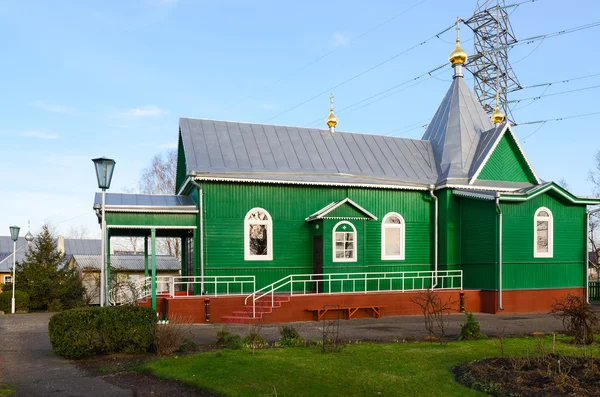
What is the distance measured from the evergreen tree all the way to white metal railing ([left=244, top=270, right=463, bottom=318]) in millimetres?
15441

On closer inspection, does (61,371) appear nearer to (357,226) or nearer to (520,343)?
(520,343)

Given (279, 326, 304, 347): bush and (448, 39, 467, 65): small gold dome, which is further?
(448, 39, 467, 65): small gold dome

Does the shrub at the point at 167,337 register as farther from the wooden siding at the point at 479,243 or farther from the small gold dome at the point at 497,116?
the small gold dome at the point at 497,116

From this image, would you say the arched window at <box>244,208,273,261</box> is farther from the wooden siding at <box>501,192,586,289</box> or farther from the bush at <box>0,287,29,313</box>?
the bush at <box>0,287,29,313</box>

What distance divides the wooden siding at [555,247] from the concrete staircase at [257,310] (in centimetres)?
810

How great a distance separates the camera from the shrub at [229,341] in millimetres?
11712

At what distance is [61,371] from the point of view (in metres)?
10.3

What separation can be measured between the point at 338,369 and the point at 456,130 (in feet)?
55.0

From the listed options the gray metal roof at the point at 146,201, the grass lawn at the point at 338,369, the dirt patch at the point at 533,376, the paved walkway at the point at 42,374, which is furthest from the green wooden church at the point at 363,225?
the dirt patch at the point at 533,376

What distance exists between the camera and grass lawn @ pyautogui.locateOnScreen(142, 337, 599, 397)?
8.15m

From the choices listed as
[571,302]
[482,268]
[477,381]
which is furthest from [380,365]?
[482,268]

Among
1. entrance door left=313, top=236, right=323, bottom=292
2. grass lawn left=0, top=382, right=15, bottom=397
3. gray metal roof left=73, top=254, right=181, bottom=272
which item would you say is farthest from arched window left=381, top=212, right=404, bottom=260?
gray metal roof left=73, top=254, right=181, bottom=272

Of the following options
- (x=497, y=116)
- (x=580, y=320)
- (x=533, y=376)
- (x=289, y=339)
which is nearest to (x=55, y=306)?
(x=289, y=339)

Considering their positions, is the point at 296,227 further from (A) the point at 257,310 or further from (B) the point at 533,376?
(B) the point at 533,376
